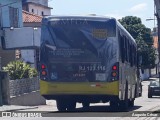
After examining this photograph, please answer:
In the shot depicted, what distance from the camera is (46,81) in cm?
1875

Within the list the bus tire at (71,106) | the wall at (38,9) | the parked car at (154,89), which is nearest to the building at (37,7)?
the wall at (38,9)

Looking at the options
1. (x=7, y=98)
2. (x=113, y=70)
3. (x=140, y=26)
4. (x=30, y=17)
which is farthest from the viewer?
(x=140, y=26)

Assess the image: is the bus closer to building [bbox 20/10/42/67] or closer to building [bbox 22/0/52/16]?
building [bbox 20/10/42/67]

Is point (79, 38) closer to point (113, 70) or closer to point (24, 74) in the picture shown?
point (113, 70)

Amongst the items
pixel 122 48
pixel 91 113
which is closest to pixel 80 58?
pixel 122 48

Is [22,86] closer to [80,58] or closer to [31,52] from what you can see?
[80,58]

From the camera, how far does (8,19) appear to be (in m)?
41.2

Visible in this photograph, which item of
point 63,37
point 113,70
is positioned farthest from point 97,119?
point 63,37

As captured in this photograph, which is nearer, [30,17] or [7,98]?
[7,98]

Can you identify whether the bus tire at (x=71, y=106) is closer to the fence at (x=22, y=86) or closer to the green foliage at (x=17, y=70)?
the fence at (x=22, y=86)

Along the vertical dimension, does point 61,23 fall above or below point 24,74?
above

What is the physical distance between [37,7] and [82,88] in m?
61.6

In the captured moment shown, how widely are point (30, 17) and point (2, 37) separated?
17.7 m

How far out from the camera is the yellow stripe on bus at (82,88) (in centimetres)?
1855
